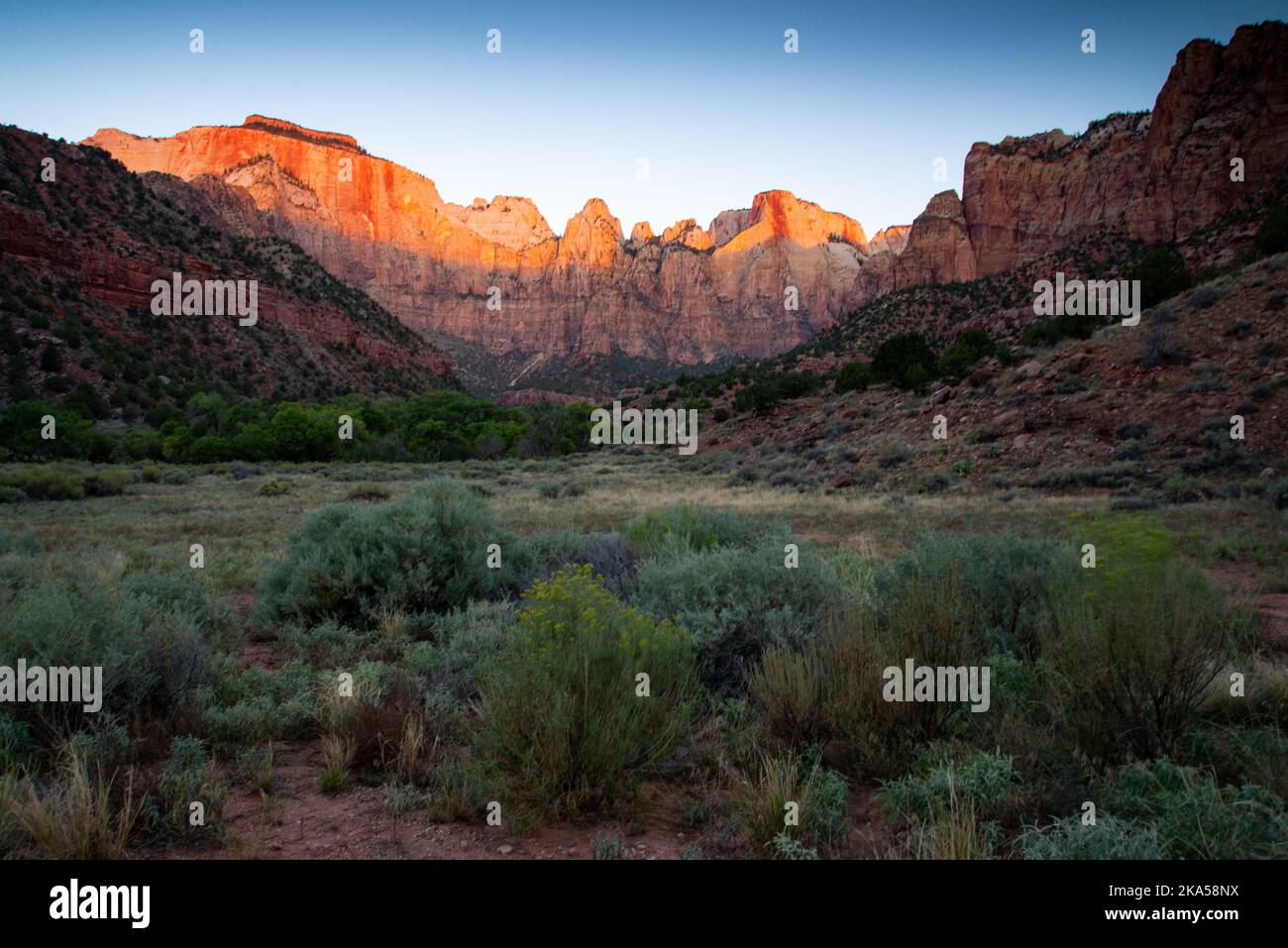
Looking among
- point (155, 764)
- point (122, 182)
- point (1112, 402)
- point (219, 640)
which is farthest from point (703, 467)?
point (122, 182)

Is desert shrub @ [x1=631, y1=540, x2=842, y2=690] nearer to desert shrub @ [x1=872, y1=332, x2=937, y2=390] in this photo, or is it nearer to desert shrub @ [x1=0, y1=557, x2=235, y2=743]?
desert shrub @ [x1=0, y1=557, x2=235, y2=743]

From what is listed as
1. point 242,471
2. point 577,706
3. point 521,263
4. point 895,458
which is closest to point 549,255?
point 521,263

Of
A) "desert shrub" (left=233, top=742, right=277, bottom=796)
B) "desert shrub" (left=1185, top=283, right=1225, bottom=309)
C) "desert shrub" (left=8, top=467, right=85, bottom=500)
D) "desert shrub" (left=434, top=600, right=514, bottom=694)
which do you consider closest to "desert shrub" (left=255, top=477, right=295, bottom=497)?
"desert shrub" (left=8, top=467, right=85, bottom=500)

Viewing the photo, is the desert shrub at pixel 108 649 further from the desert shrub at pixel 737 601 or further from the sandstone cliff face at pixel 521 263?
the sandstone cliff face at pixel 521 263

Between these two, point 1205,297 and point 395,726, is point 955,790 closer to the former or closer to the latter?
point 395,726

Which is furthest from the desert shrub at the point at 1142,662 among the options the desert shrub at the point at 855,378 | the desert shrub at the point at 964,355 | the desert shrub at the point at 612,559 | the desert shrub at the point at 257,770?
the desert shrub at the point at 855,378
